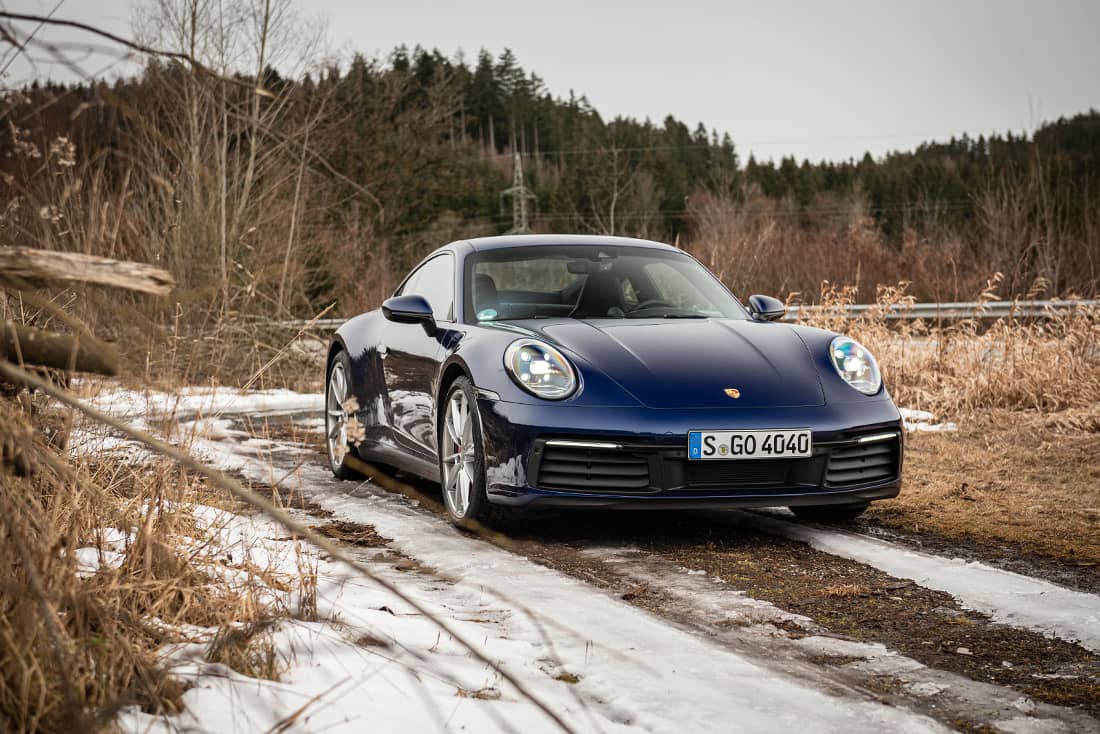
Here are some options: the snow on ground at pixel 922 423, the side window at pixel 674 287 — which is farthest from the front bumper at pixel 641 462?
the snow on ground at pixel 922 423

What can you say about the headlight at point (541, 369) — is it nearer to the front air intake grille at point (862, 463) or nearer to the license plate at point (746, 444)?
the license plate at point (746, 444)

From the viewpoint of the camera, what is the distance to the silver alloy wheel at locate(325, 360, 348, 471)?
7.41 meters

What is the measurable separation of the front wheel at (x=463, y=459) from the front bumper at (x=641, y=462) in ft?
0.62

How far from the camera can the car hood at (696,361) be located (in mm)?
5105

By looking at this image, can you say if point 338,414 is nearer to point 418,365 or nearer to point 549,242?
point 418,365

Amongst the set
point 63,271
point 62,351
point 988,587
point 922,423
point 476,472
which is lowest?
point 988,587

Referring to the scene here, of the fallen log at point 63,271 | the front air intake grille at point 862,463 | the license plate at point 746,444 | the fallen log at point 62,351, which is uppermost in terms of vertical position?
the fallen log at point 63,271

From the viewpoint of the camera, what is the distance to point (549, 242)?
263 inches

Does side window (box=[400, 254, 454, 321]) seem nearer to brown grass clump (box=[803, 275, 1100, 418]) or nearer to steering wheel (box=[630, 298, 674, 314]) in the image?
steering wheel (box=[630, 298, 674, 314])

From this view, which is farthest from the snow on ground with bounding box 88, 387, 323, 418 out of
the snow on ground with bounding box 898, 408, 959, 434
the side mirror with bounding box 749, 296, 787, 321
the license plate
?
the snow on ground with bounding box 898, 408, 959, 434

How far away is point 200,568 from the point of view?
137 inches

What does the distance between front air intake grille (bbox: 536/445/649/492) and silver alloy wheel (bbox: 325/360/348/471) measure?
2.49 metres

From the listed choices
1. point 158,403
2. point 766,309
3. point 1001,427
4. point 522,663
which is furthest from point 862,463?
point 1001,427

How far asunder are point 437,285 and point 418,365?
0.70 metres
